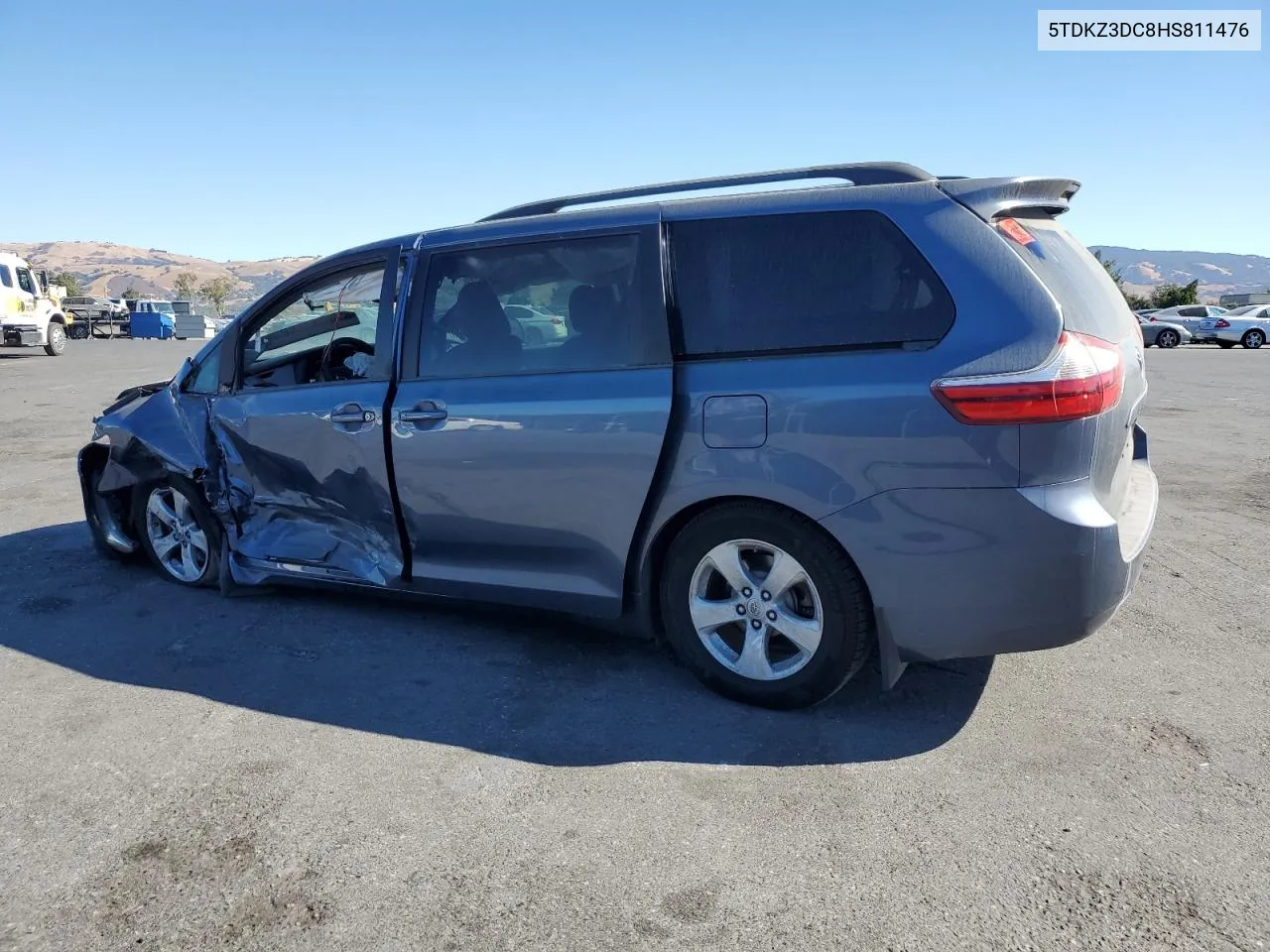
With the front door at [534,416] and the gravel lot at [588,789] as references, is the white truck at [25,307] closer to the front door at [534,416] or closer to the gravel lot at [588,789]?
the gravel lot at [588,789]

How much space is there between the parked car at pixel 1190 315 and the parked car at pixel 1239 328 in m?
0.27

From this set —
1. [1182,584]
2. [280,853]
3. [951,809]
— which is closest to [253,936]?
[280,853]

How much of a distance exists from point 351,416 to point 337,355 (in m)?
0.65

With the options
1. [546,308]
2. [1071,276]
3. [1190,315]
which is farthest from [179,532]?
[1190,315]

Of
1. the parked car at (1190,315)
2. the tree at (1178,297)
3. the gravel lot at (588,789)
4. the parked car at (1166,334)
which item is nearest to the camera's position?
the gravel lot at (588,789)

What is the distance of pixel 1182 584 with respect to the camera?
497 centimetres

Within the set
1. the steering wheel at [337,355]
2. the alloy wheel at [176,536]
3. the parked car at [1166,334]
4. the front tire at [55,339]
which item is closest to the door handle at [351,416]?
the steering wheel at [337,355]

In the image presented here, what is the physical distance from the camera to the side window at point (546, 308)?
371 cm

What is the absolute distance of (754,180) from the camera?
394 centimetres

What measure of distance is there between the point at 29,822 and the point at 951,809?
280 centimetres

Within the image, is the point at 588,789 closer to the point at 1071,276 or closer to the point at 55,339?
the point at 1071,276

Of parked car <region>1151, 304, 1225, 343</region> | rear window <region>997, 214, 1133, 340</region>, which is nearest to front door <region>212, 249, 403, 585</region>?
rear window <region>997, 214, 1133, 340</region>

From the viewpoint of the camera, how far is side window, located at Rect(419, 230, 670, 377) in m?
3.71

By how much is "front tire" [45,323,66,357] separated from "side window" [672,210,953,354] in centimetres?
2859
